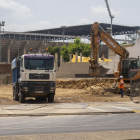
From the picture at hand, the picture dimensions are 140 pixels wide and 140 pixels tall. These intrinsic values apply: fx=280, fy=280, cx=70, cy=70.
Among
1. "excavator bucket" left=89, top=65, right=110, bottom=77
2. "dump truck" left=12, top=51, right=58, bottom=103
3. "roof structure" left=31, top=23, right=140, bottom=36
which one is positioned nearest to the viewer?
"dump truck" left=12, top=51, right=58, bottom=103

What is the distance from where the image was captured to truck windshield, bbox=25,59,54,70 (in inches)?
736

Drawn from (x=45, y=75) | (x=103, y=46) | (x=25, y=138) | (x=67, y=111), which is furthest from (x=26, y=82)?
(x=103, y=46)

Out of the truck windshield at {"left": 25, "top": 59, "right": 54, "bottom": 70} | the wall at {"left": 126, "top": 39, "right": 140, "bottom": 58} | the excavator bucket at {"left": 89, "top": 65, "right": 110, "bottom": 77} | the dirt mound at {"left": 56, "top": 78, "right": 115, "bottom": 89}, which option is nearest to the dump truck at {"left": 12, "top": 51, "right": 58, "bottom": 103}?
the truck windshield at {"left": 25, "top": 59, "right": 54, "bottom": 70}

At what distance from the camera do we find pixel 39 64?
61.8 feet

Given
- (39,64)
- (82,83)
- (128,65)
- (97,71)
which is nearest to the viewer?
(39,64)

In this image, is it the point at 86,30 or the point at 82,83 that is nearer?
the point at 82,83

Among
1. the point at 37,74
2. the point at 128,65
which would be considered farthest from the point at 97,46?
the point at 37,74

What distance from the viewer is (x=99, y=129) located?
959 centimetres

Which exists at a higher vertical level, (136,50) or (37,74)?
(136,50)

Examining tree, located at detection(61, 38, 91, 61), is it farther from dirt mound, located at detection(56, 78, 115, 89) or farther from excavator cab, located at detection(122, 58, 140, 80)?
excavator cab, located at detection(122, 58, 140, 80)

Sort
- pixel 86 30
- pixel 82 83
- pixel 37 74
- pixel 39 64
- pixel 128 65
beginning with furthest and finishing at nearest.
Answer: pixel 86 30
pixel 82 83
pixel 128 65
pixel 39 64
pixel 37 74

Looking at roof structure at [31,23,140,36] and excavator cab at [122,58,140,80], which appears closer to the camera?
excavator cab at [122,58,140,80]

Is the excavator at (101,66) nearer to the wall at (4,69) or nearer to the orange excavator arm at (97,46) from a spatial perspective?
the orange excavator arm at (97,46)

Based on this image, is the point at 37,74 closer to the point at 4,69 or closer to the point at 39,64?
the point at 39,64
